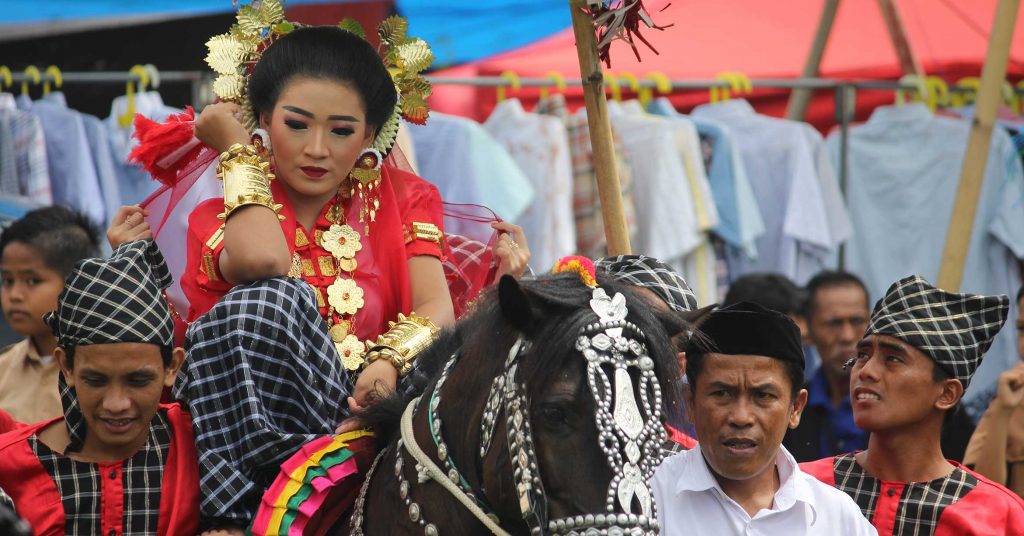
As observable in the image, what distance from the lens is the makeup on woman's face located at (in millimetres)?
3979

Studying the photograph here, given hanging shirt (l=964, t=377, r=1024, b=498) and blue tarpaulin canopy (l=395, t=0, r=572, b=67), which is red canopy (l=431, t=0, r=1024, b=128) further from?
hanging shirt (l=964, t=377, r=1024, b=498)

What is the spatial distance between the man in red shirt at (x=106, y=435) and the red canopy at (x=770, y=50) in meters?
5.33

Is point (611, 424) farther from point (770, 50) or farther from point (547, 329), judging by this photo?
point (770, 50)

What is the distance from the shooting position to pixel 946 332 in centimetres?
430

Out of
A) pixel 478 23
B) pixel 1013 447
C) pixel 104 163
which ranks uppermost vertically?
pixel 478 23

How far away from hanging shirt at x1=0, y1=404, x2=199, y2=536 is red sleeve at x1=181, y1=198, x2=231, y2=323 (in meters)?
0.51

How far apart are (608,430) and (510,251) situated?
1555 mm

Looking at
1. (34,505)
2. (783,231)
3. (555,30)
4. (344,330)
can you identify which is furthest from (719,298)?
(34,505)

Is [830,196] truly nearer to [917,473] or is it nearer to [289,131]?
[917,473]

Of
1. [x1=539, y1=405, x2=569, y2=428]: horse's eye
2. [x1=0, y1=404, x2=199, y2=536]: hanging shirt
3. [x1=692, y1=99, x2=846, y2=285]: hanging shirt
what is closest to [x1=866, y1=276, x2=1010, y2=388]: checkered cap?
[x1=539, y1=405, x2=569, y2=428]: horse's eye

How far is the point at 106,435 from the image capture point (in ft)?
11.9

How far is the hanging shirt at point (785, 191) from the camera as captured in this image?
8.01 meters

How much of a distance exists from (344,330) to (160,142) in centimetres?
93

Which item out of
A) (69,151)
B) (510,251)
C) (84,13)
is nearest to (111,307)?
(510,251)
